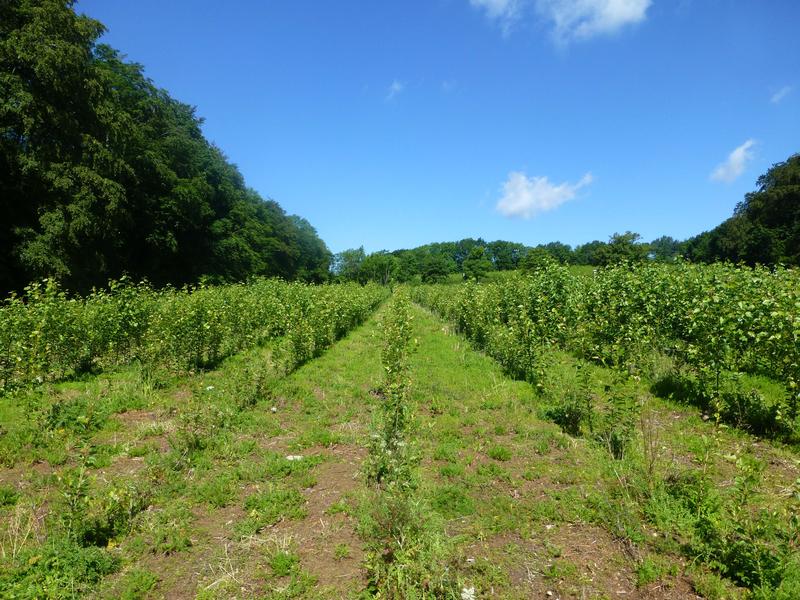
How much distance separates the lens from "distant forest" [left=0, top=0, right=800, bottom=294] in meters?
20.5

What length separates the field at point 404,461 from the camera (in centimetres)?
380

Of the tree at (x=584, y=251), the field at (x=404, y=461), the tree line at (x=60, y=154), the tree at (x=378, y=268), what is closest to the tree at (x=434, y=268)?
the tree at (x=378, y=268)

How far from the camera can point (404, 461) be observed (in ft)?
17.6

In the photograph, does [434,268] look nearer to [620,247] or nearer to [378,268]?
[378,268]

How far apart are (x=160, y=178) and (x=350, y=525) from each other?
37.7 meters

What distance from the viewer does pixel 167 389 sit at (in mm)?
9344

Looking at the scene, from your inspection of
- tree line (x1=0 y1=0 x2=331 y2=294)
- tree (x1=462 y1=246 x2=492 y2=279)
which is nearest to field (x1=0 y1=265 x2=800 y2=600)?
tree line (x1=0 y1=0 x2=331 y2=294)

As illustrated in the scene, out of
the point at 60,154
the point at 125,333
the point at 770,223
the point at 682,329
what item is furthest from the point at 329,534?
Result: the point at 770,223

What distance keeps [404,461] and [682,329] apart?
8.73 metres

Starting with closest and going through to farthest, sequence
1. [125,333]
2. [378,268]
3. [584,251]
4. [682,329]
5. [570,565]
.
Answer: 1. [570,565]
2. [682,329]
3. [125,333]
4. [378,268]
5. [584,251]

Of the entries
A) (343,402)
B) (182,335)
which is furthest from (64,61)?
(343,402)

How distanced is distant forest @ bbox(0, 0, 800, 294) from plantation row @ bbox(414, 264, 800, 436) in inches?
119

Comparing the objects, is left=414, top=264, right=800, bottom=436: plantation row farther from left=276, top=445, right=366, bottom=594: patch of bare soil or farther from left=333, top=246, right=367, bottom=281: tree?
left=333, top=246, right=367, bottom=281: tree

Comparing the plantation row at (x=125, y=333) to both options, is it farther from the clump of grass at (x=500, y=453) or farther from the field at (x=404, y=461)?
the clump of grass at (x=500, y=453)
